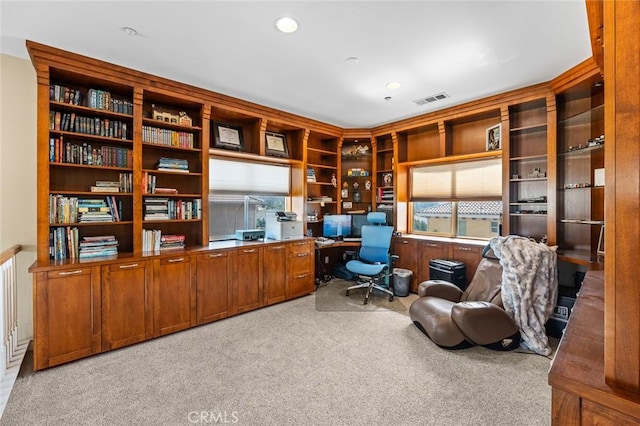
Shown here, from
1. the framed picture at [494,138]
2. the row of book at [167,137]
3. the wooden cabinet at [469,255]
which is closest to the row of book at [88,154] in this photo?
the row of book at [167,137]

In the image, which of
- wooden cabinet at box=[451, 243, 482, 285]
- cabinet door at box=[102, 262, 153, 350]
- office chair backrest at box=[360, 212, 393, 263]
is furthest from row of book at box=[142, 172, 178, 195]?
wooden cabinet at box=[451, 243, 482, 285]

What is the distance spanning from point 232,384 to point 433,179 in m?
4.15

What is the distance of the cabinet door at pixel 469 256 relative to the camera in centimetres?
407

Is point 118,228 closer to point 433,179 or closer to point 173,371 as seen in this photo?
point 173,371

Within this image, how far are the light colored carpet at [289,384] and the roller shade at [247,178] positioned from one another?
2010mm

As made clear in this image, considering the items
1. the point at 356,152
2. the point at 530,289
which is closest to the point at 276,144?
the point at 356,152

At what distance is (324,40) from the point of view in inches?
99.3

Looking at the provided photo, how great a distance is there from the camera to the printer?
4354 millimetres

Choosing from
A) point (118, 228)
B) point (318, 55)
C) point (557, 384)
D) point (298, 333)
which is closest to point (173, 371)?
point (298, 333)

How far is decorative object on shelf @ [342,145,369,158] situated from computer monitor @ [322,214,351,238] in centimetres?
114

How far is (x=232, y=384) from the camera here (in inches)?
91.7

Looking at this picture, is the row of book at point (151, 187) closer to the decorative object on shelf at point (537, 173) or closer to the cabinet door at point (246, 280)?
the cabinet door at point (246, 280)

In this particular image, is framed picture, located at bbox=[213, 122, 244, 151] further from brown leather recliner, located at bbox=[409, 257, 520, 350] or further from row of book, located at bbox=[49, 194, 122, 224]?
brown leather recliner, located at bbox=[409, 257, 520, 350]

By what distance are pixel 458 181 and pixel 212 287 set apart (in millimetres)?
3853
